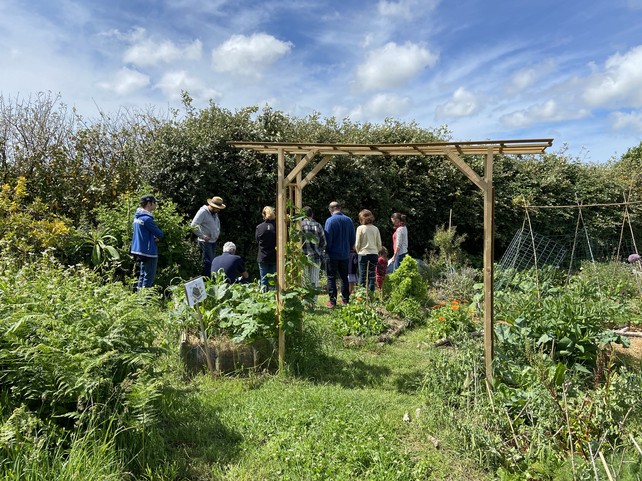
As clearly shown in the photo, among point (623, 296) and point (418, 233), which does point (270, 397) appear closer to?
point (623, 296)

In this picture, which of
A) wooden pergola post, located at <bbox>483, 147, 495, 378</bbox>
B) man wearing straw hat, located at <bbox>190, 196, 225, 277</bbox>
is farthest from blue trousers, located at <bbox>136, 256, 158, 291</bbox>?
wooden pergola post, located at <bbox>483, 147, 495, 378</bbox>

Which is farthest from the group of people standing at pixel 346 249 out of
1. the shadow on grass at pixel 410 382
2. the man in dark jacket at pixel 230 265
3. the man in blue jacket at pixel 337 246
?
the shadow on grass at pixel 410 382

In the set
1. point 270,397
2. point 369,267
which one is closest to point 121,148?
point 369,267

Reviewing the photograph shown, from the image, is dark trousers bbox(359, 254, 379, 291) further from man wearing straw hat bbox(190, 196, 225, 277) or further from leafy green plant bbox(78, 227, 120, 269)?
leafy green plant bbox(78, 227, 120, 269)

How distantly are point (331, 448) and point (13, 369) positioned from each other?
2212 millimetres

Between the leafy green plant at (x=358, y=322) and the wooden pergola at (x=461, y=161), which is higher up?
the wooden pergola at (x=461, y=161)

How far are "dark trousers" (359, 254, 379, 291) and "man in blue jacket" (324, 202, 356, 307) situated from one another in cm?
31

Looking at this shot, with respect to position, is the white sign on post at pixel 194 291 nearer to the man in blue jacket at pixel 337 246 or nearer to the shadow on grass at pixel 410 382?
the shadow on grass at pixel 410 382

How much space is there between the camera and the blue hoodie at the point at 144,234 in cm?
668

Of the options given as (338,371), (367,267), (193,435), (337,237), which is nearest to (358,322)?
(338,371)

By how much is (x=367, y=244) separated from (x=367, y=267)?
1.29ft

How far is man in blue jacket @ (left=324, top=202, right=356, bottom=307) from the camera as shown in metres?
7.50

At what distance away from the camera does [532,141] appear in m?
3.86

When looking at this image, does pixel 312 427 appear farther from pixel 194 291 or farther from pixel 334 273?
pixel 334 273
